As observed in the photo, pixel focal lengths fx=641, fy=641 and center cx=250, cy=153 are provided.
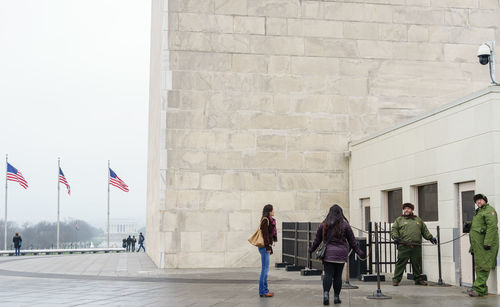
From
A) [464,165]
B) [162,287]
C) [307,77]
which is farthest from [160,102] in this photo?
[464,165]

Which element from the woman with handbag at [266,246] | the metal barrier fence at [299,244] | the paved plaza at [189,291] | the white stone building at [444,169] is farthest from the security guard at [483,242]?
the metal barrier fence at [299,244]

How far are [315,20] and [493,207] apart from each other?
11130 mm

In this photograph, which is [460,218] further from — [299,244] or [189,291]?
[189,291]

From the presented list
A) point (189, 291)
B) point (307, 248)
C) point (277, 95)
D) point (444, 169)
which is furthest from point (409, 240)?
point (277, 95)

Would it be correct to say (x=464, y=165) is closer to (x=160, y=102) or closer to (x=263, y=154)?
(x=263, y=154)

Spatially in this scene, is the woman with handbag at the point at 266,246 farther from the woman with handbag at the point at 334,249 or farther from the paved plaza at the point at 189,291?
the woman with handbag at the point at 334,249

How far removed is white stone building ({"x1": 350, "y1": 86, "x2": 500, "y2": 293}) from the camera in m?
13.7

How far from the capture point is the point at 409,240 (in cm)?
1482

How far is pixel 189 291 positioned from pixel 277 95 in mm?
9889

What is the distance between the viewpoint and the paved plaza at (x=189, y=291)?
11680mm

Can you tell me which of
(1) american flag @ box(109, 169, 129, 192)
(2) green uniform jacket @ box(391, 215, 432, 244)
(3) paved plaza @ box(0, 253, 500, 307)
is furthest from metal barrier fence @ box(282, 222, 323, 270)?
(1) american flag @ box(109, 169, 129, 192)

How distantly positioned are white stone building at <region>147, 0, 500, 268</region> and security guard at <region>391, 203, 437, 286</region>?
22.5 feet

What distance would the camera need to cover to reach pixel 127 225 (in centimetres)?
16875

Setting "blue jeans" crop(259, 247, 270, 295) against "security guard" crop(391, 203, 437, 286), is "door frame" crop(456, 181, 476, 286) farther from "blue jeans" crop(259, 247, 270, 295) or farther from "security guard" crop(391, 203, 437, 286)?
"blue jeans" crop(259, 247, 270, 295)
